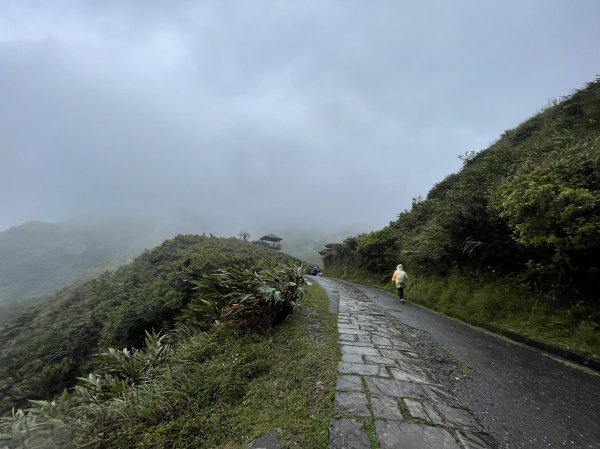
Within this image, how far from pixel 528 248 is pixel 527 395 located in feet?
13.5

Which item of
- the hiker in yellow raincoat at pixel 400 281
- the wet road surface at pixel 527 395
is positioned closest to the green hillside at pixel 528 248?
the hiker in yellow raincoat at pixel 400 281

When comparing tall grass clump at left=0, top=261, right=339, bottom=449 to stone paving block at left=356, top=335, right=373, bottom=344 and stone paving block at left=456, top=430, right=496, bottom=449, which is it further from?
stone paving block at left=456, top=430, right=496, bottom=449

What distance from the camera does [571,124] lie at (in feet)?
39.9

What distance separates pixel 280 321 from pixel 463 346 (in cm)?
334

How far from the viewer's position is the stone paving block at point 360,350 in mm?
4719

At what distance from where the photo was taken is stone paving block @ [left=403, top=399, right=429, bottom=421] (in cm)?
295

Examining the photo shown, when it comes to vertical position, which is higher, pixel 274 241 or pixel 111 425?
pixel 274 241

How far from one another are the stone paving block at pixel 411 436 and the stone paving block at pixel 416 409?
164 mm

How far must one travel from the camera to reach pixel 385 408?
304 centimetres

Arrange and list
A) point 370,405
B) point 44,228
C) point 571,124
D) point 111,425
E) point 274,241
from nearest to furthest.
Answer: point 370,405 → point 111,425 → point 571,124 → point 274,241 → point 44,228

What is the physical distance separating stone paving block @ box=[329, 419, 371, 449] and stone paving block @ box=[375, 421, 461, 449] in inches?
5.4

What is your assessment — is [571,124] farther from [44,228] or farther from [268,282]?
[44,228]

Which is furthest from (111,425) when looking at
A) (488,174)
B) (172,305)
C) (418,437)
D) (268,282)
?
(488,174)

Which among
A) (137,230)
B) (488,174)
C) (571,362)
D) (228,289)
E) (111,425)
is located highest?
(137,230)
